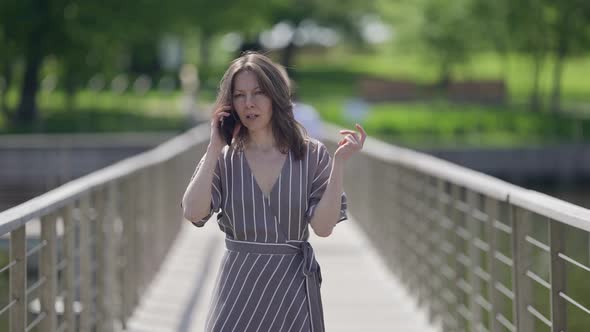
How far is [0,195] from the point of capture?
3328cm

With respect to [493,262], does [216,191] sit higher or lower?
higher

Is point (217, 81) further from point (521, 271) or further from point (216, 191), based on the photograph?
point (216, 191)

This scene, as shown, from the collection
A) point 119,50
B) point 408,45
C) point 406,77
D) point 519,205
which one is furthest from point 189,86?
point 519,205

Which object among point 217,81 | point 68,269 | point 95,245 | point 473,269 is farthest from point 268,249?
point 217,81

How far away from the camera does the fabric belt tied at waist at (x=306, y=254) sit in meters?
4.46

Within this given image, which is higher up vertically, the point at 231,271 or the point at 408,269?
the point at 231,271

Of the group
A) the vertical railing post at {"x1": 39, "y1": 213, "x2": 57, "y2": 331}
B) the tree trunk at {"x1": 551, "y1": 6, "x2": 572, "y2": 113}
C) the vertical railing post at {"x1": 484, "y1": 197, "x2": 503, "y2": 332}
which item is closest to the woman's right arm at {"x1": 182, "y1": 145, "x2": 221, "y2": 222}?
the vertical railing post at {"x1": 39, "y1": 213, "x2": 57, "y2": 331}

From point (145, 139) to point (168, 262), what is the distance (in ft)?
82.6

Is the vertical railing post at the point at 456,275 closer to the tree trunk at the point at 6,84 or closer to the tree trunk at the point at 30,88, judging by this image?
the tree trunk at the point at 6,84

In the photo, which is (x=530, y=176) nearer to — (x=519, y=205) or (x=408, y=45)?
(x=408, y=45)

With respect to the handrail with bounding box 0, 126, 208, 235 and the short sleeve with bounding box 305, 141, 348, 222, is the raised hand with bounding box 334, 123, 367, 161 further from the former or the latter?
the handrail with bounding box 0, 126, 208, 235

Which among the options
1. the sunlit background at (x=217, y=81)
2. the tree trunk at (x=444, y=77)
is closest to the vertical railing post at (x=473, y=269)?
the sunlit background at (x=217, y=81)

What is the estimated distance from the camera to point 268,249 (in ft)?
14.6

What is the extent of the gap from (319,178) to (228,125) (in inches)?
14.7
